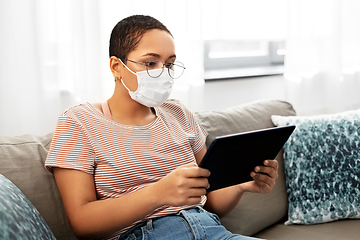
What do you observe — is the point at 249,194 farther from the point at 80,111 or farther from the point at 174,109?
the point at 80,111

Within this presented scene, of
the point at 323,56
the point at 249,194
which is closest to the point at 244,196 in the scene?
the point at 249,194

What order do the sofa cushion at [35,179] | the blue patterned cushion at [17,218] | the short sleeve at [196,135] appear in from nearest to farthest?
the blue patterned cushion at [17,218] < the sofa cushion at [35,179] < the short sleeve at [196,135]

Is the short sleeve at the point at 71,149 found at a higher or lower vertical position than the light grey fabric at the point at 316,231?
higher

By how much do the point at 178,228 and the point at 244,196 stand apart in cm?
53

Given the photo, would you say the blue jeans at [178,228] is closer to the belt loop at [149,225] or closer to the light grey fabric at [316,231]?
the belt loop at [149,225]

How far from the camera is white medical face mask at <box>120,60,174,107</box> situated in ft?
3.84

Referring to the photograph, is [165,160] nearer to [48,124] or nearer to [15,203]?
[15,203]

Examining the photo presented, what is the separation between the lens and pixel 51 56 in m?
1.50

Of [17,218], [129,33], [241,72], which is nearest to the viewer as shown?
[17,218]

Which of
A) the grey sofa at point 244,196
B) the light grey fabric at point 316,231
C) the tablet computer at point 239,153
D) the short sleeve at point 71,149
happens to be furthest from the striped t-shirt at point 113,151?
the light grey fabric at point 316,231

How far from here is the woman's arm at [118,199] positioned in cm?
92

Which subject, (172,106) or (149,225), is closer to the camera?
(149,225)

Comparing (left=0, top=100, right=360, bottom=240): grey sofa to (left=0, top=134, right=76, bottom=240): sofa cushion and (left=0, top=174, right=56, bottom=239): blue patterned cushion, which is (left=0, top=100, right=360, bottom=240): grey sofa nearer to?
(left=0, top=134, right=76, bottom=240): sofa cushion

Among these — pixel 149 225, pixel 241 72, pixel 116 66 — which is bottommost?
pixel 149 225
